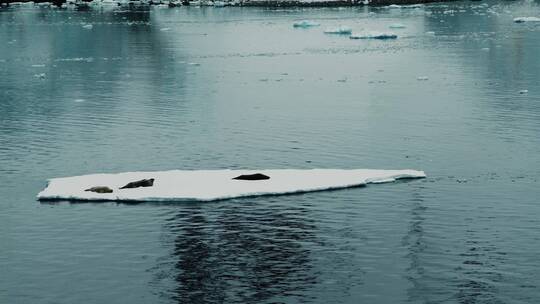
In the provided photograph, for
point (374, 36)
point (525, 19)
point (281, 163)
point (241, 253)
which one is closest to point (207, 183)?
point (281, 163)

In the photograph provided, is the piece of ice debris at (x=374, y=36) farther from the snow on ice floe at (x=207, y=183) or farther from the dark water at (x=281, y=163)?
the snow on ice floe at (x=207, y=183)

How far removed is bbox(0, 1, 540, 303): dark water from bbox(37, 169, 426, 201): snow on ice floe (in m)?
0.77

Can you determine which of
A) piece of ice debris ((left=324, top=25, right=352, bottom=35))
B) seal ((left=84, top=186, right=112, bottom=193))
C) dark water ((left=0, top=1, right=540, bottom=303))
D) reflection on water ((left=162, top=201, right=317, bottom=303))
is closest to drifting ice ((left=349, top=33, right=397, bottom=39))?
piece of ice debris ((left=324, top=25, right=352, bottom=35))

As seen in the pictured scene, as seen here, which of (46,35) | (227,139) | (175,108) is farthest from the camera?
(46,35)

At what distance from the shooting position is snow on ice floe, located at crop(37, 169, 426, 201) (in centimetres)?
3900

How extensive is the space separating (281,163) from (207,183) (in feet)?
20.7

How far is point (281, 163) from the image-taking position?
151 ft

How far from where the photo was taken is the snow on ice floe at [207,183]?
39000 millimetres

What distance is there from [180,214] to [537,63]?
56121 mm

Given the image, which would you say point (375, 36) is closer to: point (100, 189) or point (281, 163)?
point (281, 163)

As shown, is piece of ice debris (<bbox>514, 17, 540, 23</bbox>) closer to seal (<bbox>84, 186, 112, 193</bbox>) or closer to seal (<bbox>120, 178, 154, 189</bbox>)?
seal (<bbox>120, 178, 154, 189</bbox>)

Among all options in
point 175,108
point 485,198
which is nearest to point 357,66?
point 175,108

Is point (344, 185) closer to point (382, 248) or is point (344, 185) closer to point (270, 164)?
point (270, 164)

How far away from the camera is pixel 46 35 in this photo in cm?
12288
